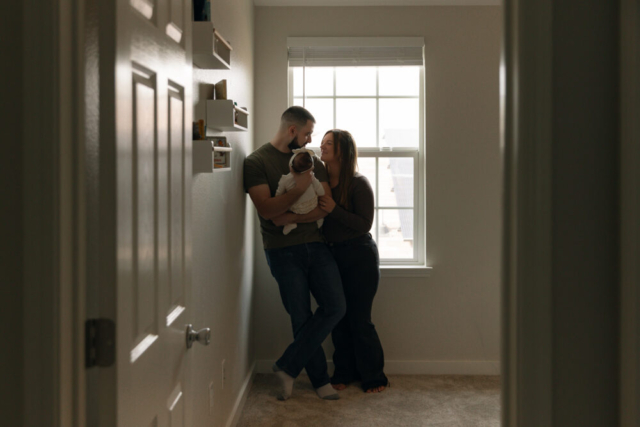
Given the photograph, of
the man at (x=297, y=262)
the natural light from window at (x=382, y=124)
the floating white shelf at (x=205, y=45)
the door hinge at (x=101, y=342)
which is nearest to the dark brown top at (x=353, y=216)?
the man at (x=297, y=262)

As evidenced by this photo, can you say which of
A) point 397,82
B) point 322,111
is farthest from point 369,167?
point 397,82

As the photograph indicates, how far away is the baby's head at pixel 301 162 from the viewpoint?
3496 millimetres

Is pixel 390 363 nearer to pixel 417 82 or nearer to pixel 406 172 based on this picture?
pixel 406 172

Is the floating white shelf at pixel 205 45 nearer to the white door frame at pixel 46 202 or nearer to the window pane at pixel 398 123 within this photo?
the white door frame at pixel 46 202

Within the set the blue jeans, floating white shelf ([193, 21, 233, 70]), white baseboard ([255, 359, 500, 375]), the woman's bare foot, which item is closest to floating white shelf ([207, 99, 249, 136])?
floating white shelf ([193, 21, 233, 70])

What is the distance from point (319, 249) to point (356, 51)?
147 centimetres

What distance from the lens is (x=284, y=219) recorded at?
3.64 meters

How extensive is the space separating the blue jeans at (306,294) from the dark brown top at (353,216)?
0.16 meters

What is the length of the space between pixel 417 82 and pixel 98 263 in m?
3.57

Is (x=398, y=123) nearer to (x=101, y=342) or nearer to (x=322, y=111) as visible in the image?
(x=322, y=111)

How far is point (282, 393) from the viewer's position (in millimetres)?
3795

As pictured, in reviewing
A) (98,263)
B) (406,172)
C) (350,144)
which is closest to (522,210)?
(98,263)

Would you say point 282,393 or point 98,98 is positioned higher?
point 98,98

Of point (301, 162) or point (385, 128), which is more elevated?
point (385, 128)
